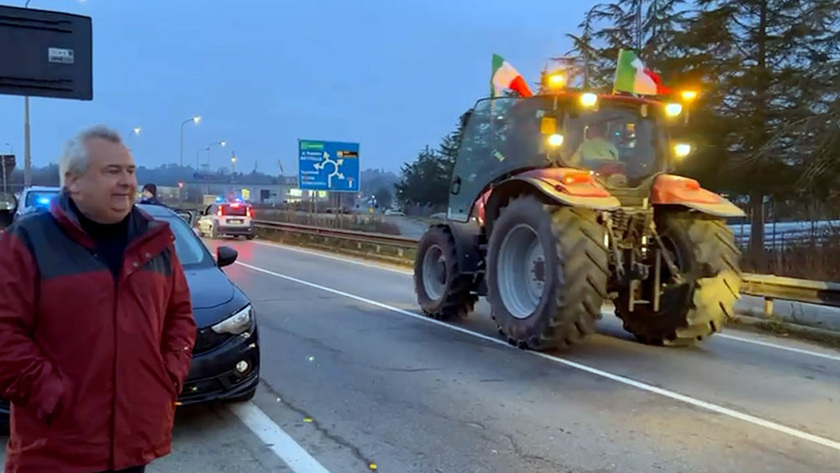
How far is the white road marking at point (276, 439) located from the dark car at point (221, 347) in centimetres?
14

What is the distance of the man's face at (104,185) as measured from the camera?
2.64 meters

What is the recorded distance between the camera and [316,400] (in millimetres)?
6336

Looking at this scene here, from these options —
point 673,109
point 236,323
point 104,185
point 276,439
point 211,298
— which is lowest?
point 276,439

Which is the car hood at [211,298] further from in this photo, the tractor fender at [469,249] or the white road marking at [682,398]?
the tractor fender at [469,249]

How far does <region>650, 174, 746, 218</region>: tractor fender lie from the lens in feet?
27.5

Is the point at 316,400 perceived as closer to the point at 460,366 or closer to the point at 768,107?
the point at 460,366

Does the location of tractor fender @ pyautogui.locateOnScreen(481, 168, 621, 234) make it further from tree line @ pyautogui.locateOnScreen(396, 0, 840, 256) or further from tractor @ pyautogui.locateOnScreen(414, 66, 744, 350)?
tree line @ pyautogui.locateOnScreen(396, 0, 840, 256)

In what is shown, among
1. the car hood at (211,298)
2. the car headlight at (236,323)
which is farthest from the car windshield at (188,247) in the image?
the car headlight at (236,323)

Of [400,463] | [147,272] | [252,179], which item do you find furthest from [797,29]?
[252,179]

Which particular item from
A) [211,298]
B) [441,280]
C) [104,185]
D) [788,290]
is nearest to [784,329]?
[788,290]

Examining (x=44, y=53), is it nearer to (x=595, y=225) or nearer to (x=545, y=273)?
(x=545, y=273)

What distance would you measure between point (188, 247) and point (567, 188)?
12.3ft

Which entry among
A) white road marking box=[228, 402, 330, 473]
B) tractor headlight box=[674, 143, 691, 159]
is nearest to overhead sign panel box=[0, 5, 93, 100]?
white road marking box=[228, 402, 330, 473]

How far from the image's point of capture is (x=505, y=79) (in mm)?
9445
